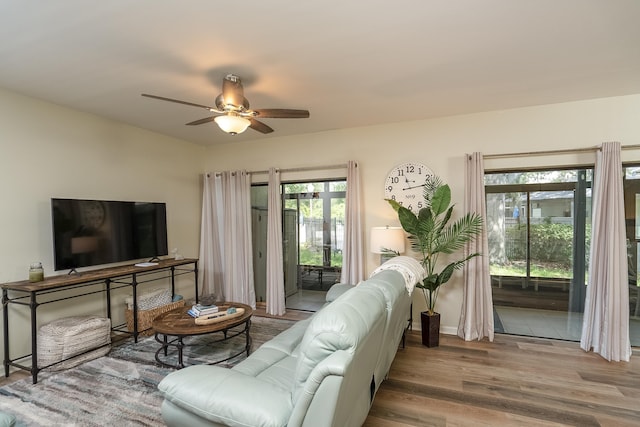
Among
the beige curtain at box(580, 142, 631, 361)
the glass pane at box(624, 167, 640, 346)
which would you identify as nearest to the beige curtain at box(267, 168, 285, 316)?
the beige curtain at box(580, 142, 631, 361)

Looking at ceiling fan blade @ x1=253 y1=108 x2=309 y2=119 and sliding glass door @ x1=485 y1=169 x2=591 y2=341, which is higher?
ceiling fan blade @ x1=253 y1=108 x2=309 y2=119

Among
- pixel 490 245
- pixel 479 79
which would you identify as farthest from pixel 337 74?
pixel 490 245

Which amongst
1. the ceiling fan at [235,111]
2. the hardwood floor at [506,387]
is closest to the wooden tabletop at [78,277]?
the hardwood floor at [506,387]

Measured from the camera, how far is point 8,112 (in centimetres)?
300

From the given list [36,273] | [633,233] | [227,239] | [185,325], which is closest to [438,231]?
[633,233]

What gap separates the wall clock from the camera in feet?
13.2

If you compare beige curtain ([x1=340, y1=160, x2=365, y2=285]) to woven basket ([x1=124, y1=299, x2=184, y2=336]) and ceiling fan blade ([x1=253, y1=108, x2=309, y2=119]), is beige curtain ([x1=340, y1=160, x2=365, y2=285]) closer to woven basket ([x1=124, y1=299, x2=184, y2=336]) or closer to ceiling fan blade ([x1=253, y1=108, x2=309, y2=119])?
ceiling fan blade ([x1=253, y1=108, x2=309, y2=119])

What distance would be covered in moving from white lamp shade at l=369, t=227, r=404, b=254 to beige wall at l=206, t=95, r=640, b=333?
0.54 m

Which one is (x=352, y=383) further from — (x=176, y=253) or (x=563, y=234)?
(x=176, y=253)

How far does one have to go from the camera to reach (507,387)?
265 centimetres

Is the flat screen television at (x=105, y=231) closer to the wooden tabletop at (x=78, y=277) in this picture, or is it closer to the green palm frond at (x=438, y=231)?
the wooden tabletop at (x=78, y=277)

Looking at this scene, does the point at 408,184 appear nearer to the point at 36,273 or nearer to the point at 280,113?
the point at 280,113

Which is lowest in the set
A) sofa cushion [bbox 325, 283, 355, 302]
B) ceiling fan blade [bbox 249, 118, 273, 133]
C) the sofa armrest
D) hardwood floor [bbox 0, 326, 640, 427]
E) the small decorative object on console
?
hardwood floor [bbox 0, 326, 640, 427]

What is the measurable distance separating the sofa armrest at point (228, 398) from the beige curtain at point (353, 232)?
2.75 meters
